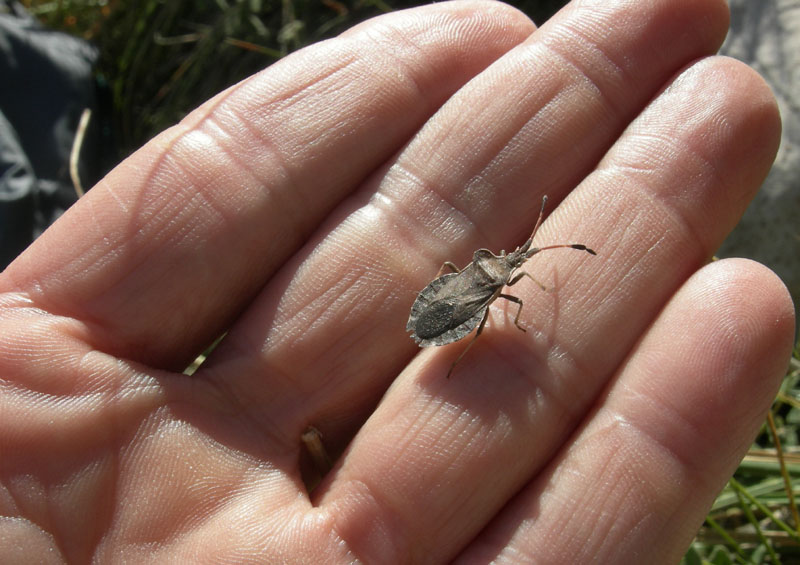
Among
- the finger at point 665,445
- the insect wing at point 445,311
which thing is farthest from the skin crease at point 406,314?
the insect wing at point 445,311

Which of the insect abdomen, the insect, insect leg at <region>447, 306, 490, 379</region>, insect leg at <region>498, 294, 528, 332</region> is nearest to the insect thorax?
the insect

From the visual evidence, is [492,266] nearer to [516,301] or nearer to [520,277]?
[520,277]

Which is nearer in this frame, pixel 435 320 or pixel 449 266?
pixel 435 320

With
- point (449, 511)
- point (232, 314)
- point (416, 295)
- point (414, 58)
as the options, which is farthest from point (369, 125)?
point (449, 511)

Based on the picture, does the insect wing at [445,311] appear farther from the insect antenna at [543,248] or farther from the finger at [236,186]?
the finger at [236,186]

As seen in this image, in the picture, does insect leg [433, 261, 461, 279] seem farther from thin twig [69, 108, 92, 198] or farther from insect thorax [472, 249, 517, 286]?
thin twig [69, 108, 92, 198]

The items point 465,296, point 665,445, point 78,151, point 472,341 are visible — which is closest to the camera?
point 665,445

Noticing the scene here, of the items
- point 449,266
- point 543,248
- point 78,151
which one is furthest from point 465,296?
point 78,151
